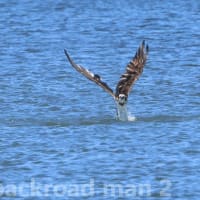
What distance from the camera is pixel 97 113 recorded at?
21250mm

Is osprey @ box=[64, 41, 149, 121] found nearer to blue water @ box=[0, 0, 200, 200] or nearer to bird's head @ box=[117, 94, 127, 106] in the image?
bird's head @ box=[117, 94, 127, 106]

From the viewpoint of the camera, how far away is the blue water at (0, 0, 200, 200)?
1675 centimetres

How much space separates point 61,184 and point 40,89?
7439mm

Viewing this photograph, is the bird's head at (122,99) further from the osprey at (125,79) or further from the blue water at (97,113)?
the blue water at (97,113)

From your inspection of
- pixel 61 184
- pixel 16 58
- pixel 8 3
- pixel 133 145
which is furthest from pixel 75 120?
pixel 8 3

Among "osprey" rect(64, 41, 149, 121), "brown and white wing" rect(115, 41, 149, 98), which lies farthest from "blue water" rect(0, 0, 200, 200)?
"brown and white wing" rect(115, 41, 149, 98)

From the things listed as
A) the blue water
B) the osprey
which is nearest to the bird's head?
the osprey

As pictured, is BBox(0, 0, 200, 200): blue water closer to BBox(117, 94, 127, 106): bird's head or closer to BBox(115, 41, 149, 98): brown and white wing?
BBox(117, 94, 127, 106): bird's head

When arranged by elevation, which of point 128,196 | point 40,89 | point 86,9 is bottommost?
point 128,196

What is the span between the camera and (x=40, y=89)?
23.9 meters

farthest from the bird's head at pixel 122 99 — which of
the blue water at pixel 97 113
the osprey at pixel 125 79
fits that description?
the blue water at pixel 97 113

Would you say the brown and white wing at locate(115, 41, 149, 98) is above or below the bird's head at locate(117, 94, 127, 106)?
above

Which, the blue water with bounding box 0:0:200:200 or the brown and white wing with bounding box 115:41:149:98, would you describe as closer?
the blue water with bounding box 0:0:200:200

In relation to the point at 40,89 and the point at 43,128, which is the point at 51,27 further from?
the point at 43,128
